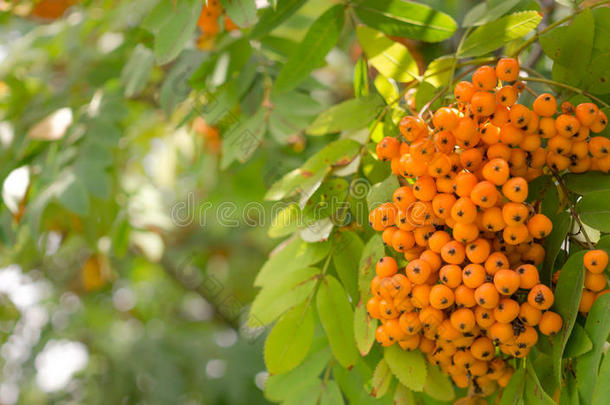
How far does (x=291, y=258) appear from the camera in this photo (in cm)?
139

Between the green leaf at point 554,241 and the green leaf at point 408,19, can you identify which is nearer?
the green leaf at point 554,241

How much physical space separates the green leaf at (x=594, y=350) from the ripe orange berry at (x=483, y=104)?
1.32 ft

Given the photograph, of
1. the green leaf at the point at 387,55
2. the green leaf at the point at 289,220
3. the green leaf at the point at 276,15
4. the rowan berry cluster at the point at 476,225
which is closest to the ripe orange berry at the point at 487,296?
the rowan berry cluster at the point at 476,225

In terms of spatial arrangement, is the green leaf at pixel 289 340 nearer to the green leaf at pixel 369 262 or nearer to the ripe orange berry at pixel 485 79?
the green leaf at pixel 369 262

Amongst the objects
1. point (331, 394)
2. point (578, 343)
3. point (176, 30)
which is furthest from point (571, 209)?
point (176, 30)

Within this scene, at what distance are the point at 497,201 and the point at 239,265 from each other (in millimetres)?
3025

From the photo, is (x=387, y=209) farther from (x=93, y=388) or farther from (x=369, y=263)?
(x=93, y=388)

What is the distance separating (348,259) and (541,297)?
0.46 meters

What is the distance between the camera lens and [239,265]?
395 centimetres

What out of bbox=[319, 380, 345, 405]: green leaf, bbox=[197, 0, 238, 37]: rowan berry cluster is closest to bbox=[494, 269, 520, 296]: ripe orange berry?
bbox=[319, 380, 345, 405]: green leaf

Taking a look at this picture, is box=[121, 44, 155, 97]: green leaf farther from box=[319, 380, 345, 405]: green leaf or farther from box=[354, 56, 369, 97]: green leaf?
box=[319, 380, 345, 405]: green leaf

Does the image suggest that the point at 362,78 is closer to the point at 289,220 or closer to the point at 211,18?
the point at 289,220

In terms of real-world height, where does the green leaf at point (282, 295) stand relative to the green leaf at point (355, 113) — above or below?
below

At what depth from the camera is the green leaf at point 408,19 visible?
1.46 m
